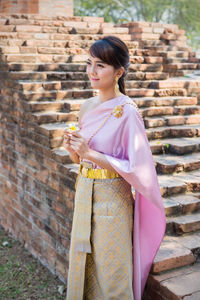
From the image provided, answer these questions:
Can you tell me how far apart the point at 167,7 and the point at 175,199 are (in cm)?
1776

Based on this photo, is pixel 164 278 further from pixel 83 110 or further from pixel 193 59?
pixel 193 59

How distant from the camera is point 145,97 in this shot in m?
5.14

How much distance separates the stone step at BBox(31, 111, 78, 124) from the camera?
4.14 m

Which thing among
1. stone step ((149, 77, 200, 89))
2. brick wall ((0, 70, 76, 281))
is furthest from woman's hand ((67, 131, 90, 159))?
stone step ((149, 77, 200, 89))

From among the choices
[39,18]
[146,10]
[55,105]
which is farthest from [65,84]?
[146,10]

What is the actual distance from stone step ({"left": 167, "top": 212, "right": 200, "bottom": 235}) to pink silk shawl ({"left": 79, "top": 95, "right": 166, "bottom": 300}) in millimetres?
632

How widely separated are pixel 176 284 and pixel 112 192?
73cm

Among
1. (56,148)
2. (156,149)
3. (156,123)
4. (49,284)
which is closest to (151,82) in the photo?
(156,123)

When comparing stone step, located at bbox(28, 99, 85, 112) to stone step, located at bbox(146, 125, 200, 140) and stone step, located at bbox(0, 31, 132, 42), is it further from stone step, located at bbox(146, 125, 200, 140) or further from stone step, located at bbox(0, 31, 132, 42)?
stone step, located at bbox(0, 31, 132, 42)

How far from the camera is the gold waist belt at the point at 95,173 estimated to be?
2.41m

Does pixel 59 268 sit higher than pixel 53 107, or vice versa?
pixel 53 107

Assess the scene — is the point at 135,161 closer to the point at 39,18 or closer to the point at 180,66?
the point at 180,66

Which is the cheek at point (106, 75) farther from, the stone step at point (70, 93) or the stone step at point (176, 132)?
the stone step at point (176, 132)

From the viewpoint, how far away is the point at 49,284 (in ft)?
13.0
